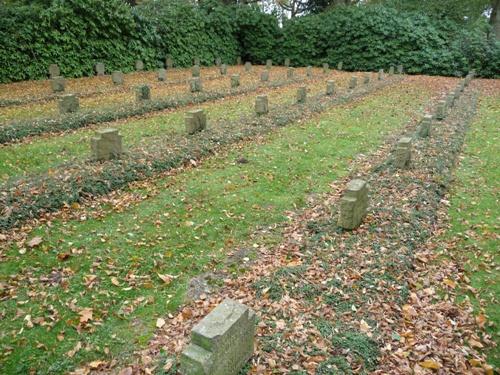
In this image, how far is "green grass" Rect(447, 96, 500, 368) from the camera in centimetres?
567

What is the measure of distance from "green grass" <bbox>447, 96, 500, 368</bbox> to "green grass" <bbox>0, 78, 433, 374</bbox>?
2784 millimetres

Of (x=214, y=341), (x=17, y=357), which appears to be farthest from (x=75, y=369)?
(x=214, y=341)

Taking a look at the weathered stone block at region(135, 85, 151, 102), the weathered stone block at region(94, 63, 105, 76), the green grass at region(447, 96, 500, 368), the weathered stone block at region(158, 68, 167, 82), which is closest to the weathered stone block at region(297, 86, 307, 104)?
the weathered stone block at region(135, 85, 151, 102)

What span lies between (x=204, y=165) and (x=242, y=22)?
86.0ft

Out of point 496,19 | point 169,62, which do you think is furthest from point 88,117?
point 496,19

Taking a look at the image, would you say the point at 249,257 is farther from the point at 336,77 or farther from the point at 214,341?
the point at 336,77

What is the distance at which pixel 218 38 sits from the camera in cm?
3128

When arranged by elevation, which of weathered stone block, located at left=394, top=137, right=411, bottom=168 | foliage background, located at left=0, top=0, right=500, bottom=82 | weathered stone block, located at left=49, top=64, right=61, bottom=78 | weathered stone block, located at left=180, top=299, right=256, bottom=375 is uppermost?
foliage background, located at left=0, top=0, right=500, bottom=82

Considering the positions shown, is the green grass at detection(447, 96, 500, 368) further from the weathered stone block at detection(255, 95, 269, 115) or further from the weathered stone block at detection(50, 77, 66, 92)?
the weathered stone block at detection(50, 77, 66, 92)

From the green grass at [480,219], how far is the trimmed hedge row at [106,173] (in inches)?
231

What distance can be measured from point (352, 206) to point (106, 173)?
16.5ft

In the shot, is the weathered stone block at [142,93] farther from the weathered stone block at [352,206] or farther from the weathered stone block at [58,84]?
the weathered stone block at [352,206]

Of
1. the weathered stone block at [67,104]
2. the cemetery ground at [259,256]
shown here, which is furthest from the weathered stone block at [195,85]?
the cemetery ground at [259,256]

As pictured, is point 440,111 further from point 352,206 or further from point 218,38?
point 218,38
